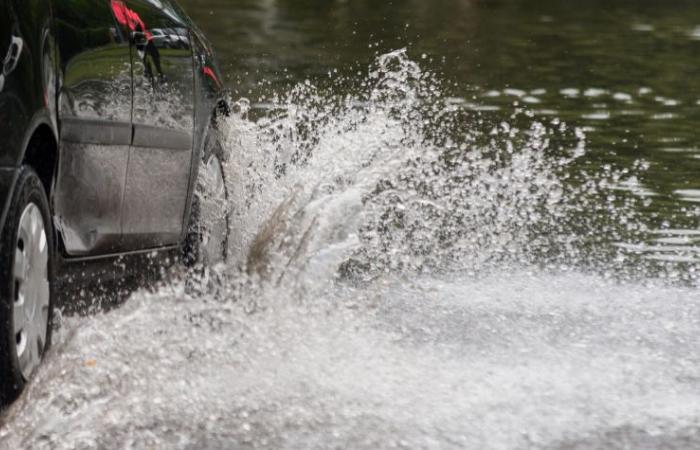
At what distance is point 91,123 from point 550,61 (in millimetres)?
12980

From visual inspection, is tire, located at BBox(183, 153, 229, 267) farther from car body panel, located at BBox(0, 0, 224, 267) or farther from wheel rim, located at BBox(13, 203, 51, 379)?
wheel rim, located at BBox(13, 203, 51, 379)

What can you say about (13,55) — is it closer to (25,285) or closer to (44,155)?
(44,155)

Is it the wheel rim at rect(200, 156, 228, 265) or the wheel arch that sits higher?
the wheel arch

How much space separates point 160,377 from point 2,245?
105 cm

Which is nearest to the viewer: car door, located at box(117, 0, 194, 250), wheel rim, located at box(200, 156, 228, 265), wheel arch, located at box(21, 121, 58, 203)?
wheel arch, located at box(21, 121, 58, 203)

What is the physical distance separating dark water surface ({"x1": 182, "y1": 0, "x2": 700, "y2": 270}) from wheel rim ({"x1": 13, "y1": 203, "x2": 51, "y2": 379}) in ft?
12.1

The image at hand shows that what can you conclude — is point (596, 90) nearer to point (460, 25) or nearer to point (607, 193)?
point (607, 193)

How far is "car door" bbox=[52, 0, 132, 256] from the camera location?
15.3ft

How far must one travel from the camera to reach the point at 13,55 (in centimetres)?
413

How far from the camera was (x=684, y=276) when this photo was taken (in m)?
7.05

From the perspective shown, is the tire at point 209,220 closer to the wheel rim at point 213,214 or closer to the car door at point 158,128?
the wheel rim at point 213,214

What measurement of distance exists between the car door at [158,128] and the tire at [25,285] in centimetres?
80


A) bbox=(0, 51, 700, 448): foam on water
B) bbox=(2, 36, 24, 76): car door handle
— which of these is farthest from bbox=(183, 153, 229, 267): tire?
bbox=(2, 36, 24, 76): car door handle

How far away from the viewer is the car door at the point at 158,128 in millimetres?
5383
